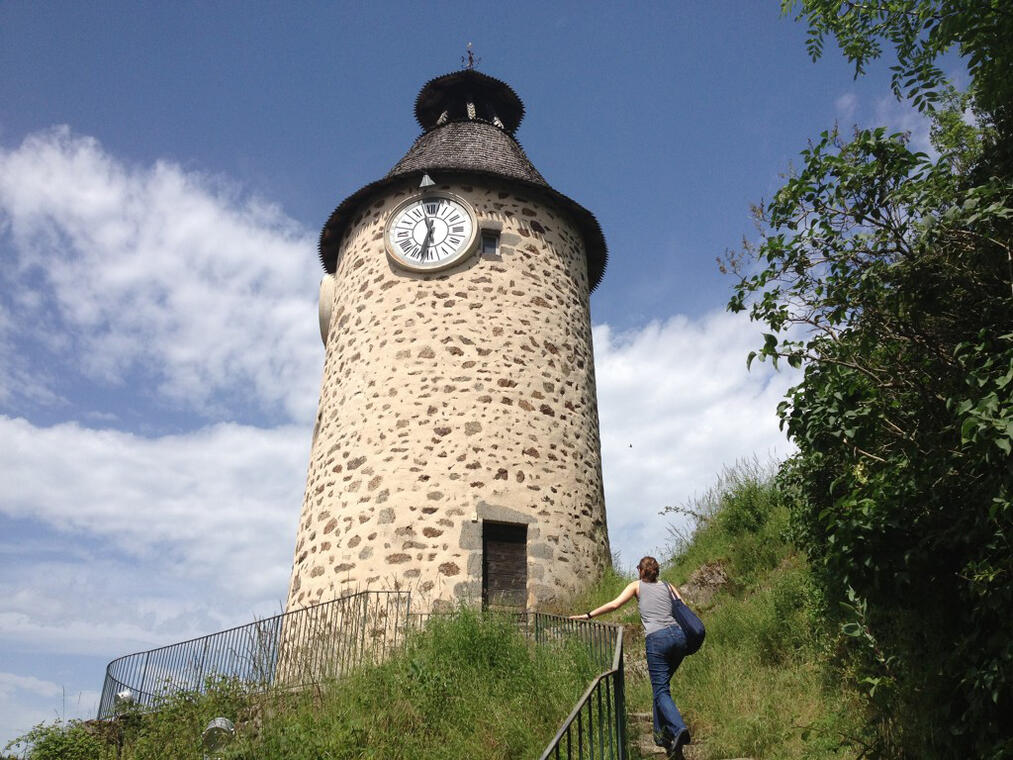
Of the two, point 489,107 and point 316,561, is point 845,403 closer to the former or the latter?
point 316,561

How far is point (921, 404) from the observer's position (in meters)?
4.67

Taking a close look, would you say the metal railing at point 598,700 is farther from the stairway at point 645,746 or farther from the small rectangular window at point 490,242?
the small rectangular window at point 490,242

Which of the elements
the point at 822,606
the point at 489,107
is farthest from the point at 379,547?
the point at 489,107

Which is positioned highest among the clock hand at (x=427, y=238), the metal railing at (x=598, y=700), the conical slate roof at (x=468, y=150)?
the conical slate roof at (x=468, y=150)

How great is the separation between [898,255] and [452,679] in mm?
4817

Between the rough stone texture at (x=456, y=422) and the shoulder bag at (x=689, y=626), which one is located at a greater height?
the rough stone texture at (x=456, y=422)

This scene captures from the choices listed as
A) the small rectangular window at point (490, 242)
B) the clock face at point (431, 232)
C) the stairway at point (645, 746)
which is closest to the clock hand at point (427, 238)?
the clock face at point (431, 232)

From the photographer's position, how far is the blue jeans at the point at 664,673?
5570 millimetres

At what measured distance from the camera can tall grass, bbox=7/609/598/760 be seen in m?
5.93

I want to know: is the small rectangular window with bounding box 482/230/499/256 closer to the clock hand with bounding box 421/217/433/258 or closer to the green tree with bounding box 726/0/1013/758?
the clock hand with bounding box 421/217/433/258

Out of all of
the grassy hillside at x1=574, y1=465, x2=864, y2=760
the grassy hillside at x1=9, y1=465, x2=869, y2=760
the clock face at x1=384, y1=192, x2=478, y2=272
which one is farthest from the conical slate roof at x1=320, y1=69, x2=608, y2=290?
the grassy hillside at x1=9, y1=465, x2=869, y2=760

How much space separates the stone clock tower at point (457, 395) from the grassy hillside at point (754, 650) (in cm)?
152

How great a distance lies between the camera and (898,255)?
198 inches

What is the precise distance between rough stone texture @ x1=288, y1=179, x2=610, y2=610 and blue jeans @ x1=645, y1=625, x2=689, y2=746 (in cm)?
A: 433
